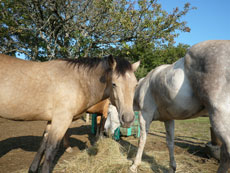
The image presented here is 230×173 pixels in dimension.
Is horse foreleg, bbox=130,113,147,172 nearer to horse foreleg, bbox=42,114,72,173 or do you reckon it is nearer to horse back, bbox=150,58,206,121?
horse back, bbox=150,58,206,121

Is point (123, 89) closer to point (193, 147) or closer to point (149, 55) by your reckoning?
point (193, 147)

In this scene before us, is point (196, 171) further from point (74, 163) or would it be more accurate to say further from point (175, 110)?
point (74, 163)

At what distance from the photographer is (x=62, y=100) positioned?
259 centimetres

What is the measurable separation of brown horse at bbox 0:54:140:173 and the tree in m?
5.34

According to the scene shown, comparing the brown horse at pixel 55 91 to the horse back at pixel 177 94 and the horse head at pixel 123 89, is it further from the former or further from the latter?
the horse back at pixel 177 94

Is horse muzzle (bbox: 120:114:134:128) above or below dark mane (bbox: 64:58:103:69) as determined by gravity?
below

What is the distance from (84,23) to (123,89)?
8066 millimetres

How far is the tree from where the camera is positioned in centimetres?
795

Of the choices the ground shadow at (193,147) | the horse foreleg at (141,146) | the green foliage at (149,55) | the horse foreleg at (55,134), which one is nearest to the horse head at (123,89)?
the horse foreleg at (55,134)

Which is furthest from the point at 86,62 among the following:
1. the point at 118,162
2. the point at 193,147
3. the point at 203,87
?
the point at 193,147

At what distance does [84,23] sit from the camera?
29.8ft

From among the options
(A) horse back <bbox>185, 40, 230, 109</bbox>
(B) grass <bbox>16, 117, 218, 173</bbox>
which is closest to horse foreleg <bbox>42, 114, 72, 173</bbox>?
(B) grass <bbox>16, 117, 218, 173</bbox>

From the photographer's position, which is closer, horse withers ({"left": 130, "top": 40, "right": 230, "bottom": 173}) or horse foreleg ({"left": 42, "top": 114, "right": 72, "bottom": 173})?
horse withers ({"left": 130, "top": 40, "right": 230, "bottom": 173})

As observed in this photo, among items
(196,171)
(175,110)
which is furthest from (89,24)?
(196,171)
